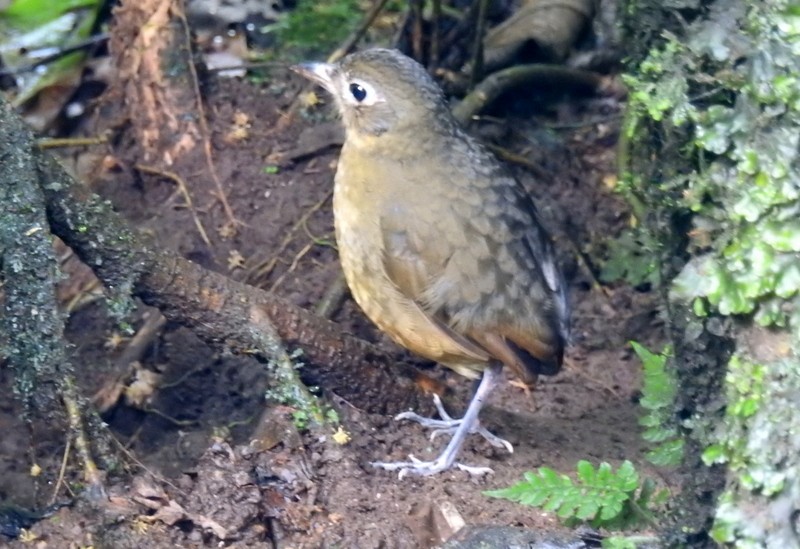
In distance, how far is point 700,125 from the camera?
7.50 ft

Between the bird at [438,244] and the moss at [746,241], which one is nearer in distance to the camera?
the moss at [746,241]

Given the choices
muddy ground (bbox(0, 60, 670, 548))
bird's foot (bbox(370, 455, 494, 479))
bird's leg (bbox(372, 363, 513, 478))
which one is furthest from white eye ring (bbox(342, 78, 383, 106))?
bird's foot (bbox(370, 455, 494, 479))

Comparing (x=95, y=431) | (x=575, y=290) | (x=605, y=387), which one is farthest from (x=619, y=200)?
(x=95, y=431)

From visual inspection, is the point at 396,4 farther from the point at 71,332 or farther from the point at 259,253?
the point at 71,332

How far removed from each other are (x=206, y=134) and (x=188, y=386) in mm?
1142

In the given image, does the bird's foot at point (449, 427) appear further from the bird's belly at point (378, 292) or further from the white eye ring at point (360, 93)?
the white eye ring at point (360, 93)

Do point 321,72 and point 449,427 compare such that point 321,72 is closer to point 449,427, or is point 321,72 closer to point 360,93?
point 360,93

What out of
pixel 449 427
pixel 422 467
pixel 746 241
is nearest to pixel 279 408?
pixel 422 467

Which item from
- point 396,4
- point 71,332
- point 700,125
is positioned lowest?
point 71,332

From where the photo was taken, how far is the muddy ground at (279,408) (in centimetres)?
307

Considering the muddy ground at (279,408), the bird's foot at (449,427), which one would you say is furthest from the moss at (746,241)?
the bird's foot at (449,427)

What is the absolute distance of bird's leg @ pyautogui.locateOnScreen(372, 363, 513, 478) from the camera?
3414 mm

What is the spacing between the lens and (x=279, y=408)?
3.38 metres

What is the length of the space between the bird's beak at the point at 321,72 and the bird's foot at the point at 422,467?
145cm
